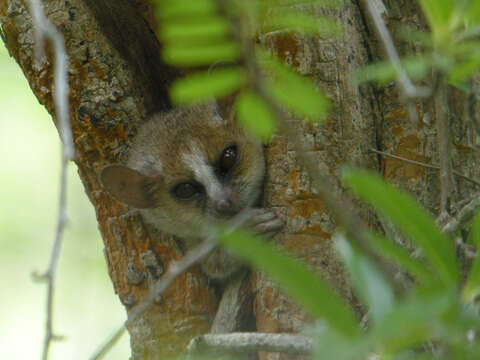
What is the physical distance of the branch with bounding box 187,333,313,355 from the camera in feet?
5.27

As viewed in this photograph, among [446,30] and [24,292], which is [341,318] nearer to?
[446,30]

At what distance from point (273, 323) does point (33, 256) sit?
16.7 feet

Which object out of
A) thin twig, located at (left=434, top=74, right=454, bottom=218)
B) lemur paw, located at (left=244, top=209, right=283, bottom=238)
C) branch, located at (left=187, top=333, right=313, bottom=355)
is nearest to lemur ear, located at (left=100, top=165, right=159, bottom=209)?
lemur paw, located at (left=244, top=209, right=283, bottom=238)

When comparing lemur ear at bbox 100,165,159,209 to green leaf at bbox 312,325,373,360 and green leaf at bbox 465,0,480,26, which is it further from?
green leaf at bbox 312,325,373,360

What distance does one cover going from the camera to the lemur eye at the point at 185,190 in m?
3.41

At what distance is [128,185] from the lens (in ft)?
10.4

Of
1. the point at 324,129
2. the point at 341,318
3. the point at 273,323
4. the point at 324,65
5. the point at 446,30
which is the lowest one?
the point at 341,318

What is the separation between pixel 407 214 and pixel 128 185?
7.45 ft

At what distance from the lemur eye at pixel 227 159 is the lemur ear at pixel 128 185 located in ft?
1.33

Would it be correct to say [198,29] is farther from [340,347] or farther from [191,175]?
[191,175]

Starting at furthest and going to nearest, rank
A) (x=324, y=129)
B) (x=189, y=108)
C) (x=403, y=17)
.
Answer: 1. (x=189, y=108)
2. (x=403, y=17)
3. (x=324, y=129)

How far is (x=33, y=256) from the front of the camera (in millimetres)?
6988

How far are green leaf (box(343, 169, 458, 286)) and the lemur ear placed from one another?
7.03 feet

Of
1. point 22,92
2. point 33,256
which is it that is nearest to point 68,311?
point 33,256
